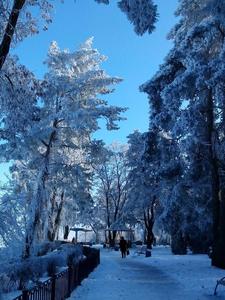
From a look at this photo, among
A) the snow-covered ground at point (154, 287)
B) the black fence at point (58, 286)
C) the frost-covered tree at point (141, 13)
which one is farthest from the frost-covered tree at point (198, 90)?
the black fence at point (58, 286)

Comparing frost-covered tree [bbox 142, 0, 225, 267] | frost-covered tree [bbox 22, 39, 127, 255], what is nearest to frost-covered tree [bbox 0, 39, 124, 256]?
frost-covered tree [bbox 22, 39, 127, 255]

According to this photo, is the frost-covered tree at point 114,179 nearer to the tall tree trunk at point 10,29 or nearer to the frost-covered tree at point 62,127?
the frost-covered tree at point 62,127

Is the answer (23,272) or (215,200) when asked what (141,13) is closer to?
(23,272)

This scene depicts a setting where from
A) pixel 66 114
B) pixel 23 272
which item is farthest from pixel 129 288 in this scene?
pixel 66 114

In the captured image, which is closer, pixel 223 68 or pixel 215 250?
pixel 223 68

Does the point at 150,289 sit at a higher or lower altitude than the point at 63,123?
lower

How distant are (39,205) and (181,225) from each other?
13697 mm

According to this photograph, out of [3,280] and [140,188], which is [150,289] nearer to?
[3,280]

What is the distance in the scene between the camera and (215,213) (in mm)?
23953

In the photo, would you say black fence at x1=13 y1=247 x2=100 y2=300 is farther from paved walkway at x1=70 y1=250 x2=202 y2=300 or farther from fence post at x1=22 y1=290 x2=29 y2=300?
paved walkway at x1=70 y1=250 x2=202 y2=300

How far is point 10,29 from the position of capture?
1059 centimetres

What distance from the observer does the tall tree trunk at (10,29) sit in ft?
34.4

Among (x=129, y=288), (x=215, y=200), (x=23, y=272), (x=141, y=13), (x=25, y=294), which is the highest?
(x=141, y=13)

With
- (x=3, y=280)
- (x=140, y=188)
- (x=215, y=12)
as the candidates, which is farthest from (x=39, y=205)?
(x=140, y=188)
